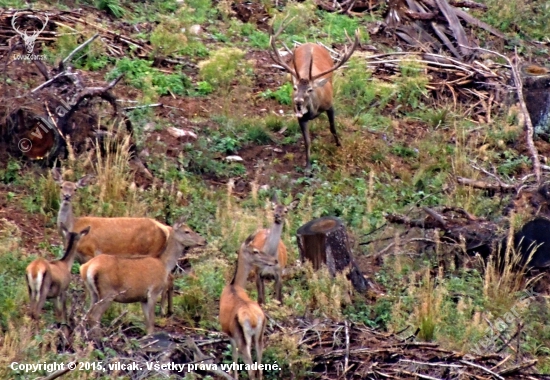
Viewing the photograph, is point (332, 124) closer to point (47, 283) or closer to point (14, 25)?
point (14, 25)

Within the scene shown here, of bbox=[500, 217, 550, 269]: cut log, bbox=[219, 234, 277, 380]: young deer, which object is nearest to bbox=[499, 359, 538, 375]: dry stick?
bbox=[219, 234, 277, 380]: young deer

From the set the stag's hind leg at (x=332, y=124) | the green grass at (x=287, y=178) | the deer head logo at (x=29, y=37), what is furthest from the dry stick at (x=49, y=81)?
the stag's hind leg at (x=332, y=124)

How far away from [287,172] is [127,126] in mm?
2024

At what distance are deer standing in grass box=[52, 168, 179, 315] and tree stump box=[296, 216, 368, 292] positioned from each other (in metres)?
1.21

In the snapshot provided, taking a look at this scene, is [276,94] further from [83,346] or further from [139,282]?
[83,346]

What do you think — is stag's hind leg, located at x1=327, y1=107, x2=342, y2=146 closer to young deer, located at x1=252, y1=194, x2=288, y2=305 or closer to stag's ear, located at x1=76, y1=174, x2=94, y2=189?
young deer, located at x1=252, y1=194, x2=288, y2=305

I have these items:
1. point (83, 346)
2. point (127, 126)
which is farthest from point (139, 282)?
point (127, 126)

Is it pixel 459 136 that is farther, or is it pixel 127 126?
pixel 459 136

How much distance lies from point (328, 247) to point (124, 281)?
2.20 metres

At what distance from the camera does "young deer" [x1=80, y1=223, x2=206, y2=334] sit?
323 inches

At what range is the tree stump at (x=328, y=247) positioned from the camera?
9828 millimetres

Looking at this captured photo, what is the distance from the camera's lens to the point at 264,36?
52.3 feet

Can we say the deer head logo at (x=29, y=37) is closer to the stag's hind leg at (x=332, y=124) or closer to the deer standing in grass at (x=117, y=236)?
the stag's hind leg at (x=332, y=124)

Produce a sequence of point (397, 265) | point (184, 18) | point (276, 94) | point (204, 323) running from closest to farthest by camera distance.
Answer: point (204, 323)
point (397, 265)
point (276, 94)
point (184, 18)
